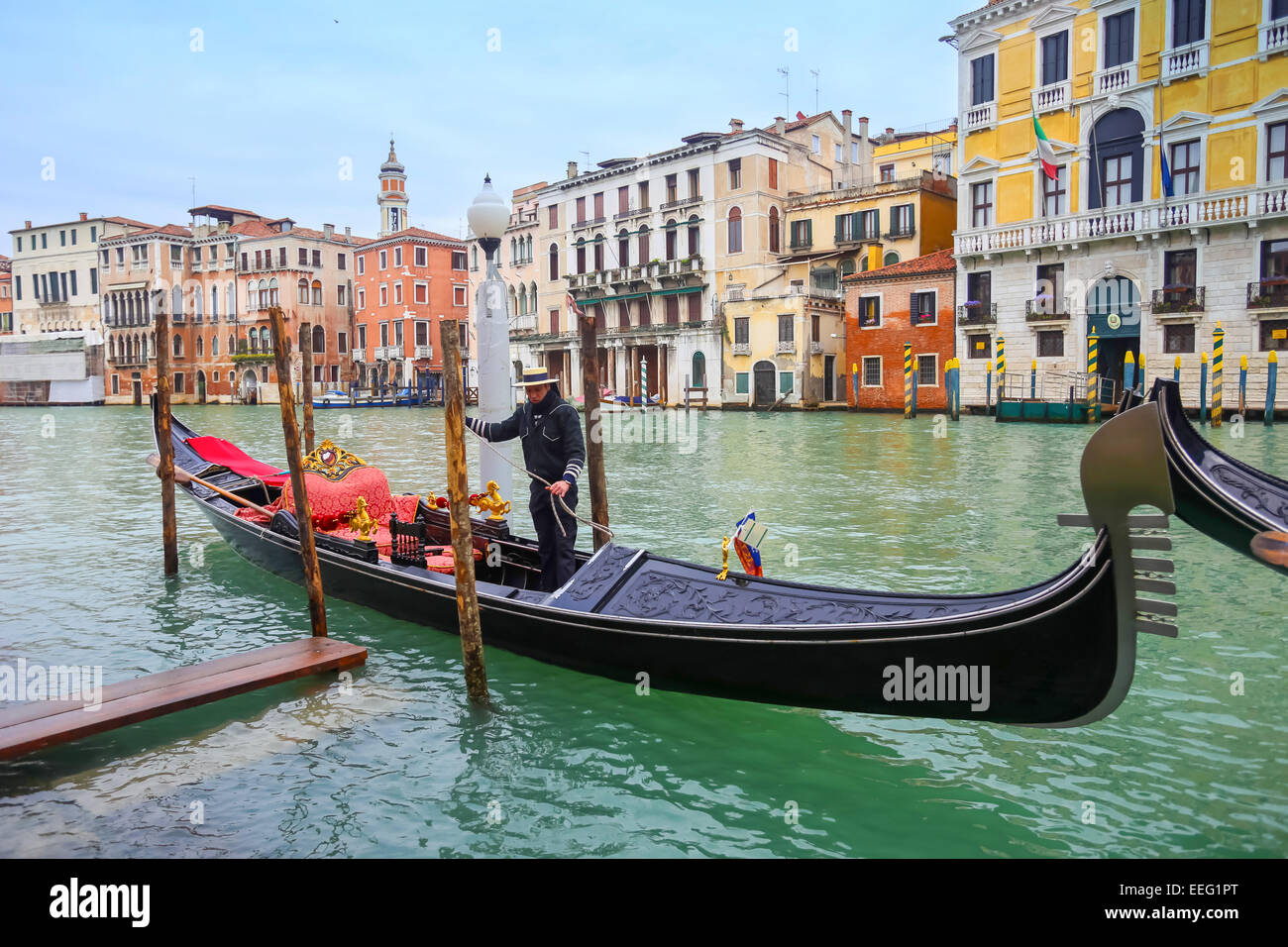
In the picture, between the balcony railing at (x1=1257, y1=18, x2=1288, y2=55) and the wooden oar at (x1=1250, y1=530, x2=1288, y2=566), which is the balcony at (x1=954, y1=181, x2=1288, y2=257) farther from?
the wooden oar at (x1=1250, y1=530, x2=1288, y2=566)

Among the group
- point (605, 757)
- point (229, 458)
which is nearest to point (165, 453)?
point (229, 458)

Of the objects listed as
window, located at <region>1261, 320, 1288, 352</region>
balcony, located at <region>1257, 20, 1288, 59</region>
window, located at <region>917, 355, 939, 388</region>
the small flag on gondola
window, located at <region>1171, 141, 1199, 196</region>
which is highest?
balcony, located at <region>1257, 20, 1288, 59</region>

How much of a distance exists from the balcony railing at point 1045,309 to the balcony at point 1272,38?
604 cm

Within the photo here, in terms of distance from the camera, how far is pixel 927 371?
83.4 feet

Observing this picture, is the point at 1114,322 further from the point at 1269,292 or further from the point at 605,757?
the point at 605,757

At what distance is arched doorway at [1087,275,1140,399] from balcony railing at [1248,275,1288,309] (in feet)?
7.61

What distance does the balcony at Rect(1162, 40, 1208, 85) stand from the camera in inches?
744

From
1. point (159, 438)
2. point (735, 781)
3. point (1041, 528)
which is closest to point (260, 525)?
point (159, 438)

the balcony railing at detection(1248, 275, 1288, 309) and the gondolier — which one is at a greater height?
the balcony railing at detection(1248, 275, 1288, 309)

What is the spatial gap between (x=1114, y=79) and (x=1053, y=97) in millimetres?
1425

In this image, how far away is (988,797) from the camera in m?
3.36

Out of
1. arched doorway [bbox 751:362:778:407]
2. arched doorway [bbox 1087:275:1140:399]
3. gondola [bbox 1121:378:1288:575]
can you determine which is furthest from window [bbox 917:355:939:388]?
gondola [bbox 1121:378:1288:575]

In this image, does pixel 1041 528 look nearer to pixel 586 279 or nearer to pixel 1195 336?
pixel 1195 336

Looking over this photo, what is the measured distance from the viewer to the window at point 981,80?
2270cm
